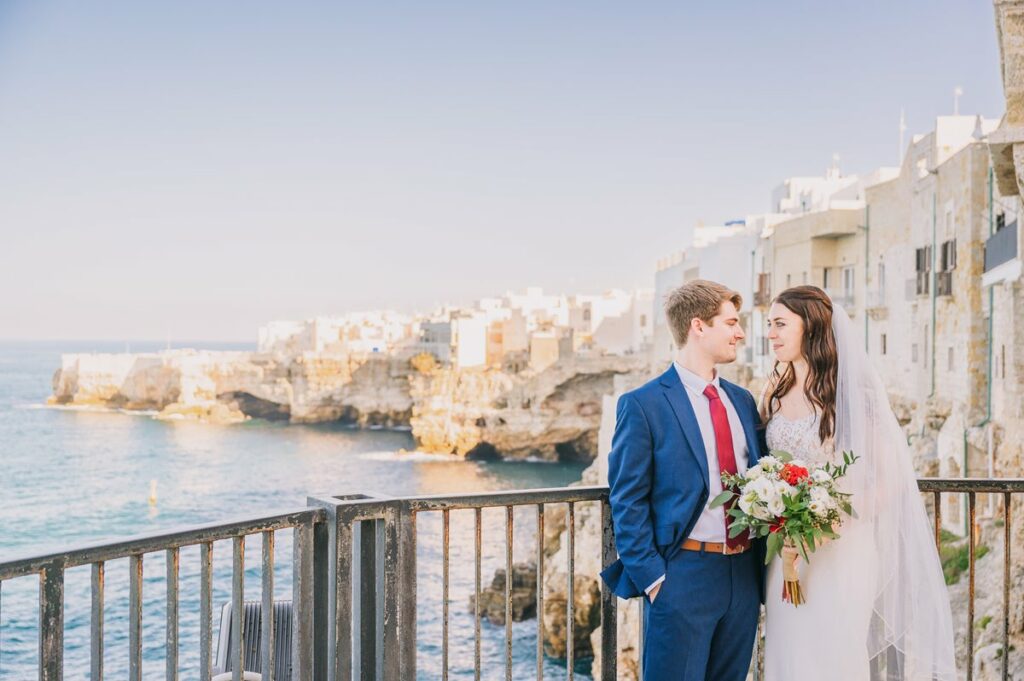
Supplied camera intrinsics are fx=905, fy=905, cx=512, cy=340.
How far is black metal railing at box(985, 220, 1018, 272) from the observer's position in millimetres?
15016

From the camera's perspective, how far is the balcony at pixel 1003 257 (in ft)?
48.3

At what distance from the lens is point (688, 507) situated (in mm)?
3059

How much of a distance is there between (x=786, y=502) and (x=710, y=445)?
0.36 metres

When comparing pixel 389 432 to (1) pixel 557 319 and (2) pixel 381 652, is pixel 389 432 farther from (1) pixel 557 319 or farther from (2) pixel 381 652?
(2) pixel 381 652

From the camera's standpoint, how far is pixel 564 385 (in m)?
59.6

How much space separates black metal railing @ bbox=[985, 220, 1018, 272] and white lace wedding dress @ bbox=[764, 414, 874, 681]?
1340 cm

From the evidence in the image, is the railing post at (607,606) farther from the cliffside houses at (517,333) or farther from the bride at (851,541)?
the cliffside houses at (517,333)

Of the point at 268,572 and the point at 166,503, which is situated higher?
the point at 268,572

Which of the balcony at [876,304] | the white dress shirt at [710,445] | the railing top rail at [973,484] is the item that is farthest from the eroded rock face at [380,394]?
the white dress shirt at [710,445]

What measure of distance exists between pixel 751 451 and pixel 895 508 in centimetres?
57

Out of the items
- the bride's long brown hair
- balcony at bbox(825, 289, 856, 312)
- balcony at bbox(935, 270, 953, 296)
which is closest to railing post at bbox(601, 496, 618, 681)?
the bride's long brown hair

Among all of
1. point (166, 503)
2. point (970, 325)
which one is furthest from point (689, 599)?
point (166, 503)

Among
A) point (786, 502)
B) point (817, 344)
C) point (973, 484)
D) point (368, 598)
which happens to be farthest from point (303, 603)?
point (973, 484)

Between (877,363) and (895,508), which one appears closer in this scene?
(895,508)
